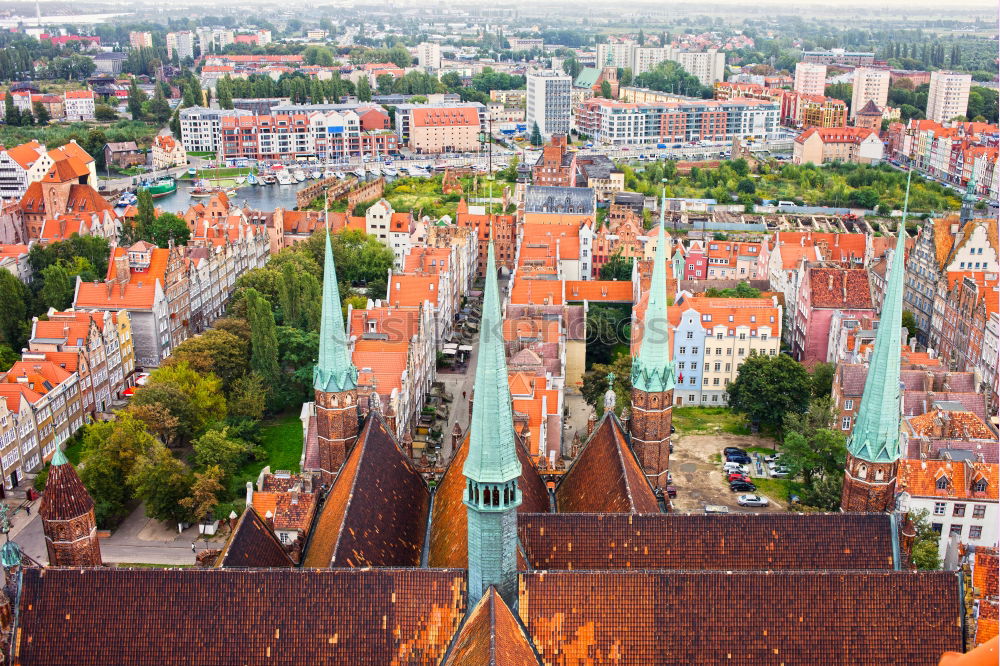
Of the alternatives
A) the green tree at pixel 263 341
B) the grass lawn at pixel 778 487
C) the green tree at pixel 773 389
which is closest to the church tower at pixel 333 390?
the green tree at pixel 263 341

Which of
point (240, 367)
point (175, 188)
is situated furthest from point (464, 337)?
point (175, 188)

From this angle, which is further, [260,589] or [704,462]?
[704,462]

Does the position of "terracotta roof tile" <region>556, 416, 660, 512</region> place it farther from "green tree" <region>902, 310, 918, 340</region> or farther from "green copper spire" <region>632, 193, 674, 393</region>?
"green tree" <region>902, 310, 918, 340</region>

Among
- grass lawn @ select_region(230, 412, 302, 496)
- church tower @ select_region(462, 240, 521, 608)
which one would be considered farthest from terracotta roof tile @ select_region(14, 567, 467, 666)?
grass lawn @ select_region(230, 412, 302, 496)

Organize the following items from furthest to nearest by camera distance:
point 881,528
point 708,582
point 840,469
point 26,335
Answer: point 26,335 < point 840,469 < point 881,528 < point 708,582

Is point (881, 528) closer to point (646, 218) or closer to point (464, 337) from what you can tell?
point (464, 337)

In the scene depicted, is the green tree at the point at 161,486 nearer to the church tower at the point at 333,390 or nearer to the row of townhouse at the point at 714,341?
the church tower at the point at 333,390

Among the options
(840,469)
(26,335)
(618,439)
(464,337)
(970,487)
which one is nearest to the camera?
(618,439)
